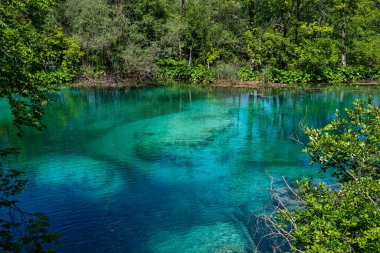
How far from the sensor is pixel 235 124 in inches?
917

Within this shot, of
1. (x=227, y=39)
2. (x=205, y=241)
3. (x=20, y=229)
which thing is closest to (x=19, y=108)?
(x=20, y=229)

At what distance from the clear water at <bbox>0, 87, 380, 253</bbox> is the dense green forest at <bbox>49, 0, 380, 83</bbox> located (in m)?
9.62

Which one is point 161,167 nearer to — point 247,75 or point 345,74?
point 247,75

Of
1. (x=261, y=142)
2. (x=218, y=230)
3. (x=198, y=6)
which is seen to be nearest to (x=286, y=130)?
(x=261, y=142)

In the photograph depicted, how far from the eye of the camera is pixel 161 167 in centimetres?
1594

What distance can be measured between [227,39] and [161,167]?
29807 mm

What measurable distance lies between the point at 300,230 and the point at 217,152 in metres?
11.9

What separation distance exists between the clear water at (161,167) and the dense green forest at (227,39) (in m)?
9.62

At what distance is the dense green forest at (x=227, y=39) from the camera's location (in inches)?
1497

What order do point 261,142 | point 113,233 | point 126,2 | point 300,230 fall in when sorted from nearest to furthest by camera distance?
1. point 300,230
2. point 113,233
3. point 261,142
4. point 126,2

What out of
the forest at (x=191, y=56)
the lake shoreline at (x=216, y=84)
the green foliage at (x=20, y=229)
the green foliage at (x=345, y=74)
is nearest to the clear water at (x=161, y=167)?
the forest at (x=191, y=56)

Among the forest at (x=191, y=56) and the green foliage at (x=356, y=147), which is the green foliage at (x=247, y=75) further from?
the green foliage at (x=356, y=147)

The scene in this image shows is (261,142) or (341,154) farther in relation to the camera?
(261,142)

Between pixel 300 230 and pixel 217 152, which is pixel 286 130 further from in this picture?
pixel 300 230
